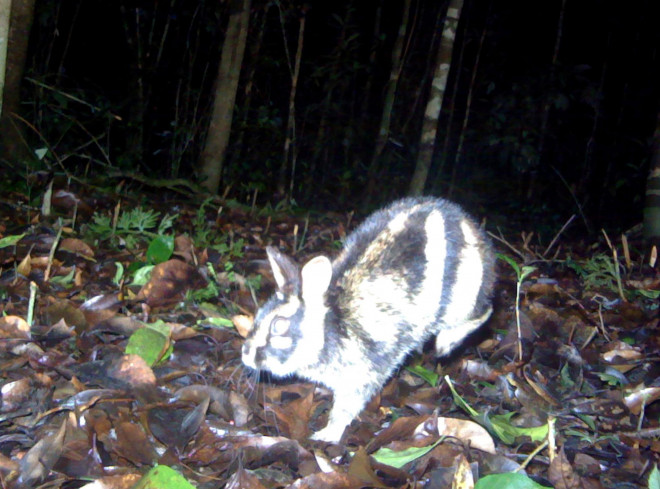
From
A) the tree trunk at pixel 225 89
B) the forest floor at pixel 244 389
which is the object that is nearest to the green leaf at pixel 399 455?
the forest floor at pixel 244 389

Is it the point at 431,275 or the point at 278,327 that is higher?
the point at 431,275

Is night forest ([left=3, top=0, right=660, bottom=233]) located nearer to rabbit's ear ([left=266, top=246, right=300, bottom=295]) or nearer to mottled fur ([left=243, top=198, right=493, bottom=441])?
mottled fur ([left=243, top=198, right=493, bottom=441])

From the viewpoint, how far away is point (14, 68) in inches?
225

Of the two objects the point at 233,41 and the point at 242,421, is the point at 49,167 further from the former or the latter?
the point at 242,421

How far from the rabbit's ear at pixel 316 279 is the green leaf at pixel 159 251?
1375 mm

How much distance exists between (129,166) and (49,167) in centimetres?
353

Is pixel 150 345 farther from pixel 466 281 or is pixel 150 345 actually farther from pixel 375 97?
pixel 375 97

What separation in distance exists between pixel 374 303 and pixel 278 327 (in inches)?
22.2

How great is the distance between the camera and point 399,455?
102 inches

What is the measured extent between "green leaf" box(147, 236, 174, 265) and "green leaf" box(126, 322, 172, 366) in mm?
986

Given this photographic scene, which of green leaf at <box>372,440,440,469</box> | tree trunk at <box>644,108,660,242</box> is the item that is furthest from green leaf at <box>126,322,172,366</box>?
tree trunk at <box>644,108,660,242</box>

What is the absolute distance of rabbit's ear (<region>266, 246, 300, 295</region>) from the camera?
338 cm

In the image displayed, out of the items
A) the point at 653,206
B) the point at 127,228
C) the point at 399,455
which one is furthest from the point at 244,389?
the point at 653,206

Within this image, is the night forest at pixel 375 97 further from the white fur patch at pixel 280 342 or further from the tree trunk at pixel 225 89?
the white fur patch at pixel 280 342
